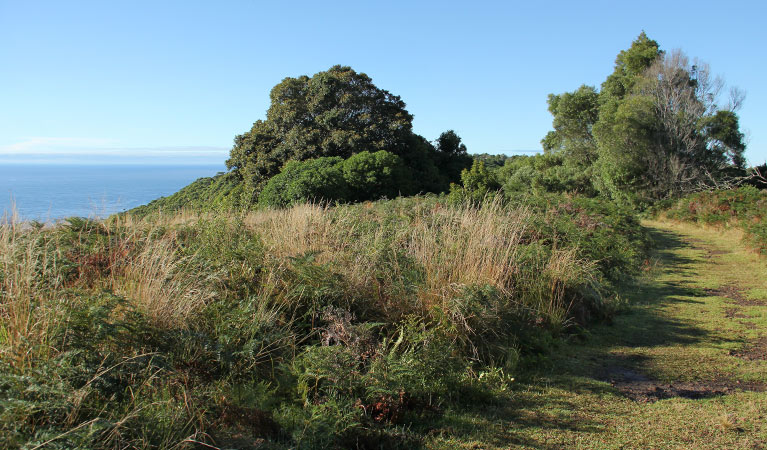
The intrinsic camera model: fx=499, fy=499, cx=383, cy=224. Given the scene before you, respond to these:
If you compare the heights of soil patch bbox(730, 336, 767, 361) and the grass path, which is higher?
soil patch bbox(730, 336, 767, 361)

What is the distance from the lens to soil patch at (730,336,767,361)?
5.04 m

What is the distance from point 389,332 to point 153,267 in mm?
2126

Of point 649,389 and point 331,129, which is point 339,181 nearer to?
point 331,129

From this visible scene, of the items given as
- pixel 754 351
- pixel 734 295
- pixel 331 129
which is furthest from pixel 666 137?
pixel 754 351

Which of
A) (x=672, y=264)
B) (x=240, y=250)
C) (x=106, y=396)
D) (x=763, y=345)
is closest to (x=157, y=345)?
(x=106, y=396)

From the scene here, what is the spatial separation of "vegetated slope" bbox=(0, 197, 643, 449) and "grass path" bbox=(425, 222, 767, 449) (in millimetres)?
270

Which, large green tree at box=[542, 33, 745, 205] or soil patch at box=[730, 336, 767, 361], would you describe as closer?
soil patch at box=[730, 336, 767, 361]

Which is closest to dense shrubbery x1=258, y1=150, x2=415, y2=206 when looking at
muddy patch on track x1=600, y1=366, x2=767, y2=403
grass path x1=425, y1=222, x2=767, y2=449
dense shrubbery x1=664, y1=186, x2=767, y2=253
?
grass path x1=425, y1=222, x2=767, y2=449

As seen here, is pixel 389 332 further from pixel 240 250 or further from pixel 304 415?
pixel 240 250

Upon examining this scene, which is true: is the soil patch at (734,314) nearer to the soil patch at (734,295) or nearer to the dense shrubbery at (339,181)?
the soil patch at (734,295)

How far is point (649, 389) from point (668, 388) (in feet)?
0.57

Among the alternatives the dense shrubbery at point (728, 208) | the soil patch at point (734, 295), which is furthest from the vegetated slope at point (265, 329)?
the dense shrubbery at point (728, 208)

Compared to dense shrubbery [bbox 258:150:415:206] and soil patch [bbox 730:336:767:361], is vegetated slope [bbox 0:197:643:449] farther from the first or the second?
dense shrubbery [bbox 258:150:415:206]

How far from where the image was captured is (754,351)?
5207mm
